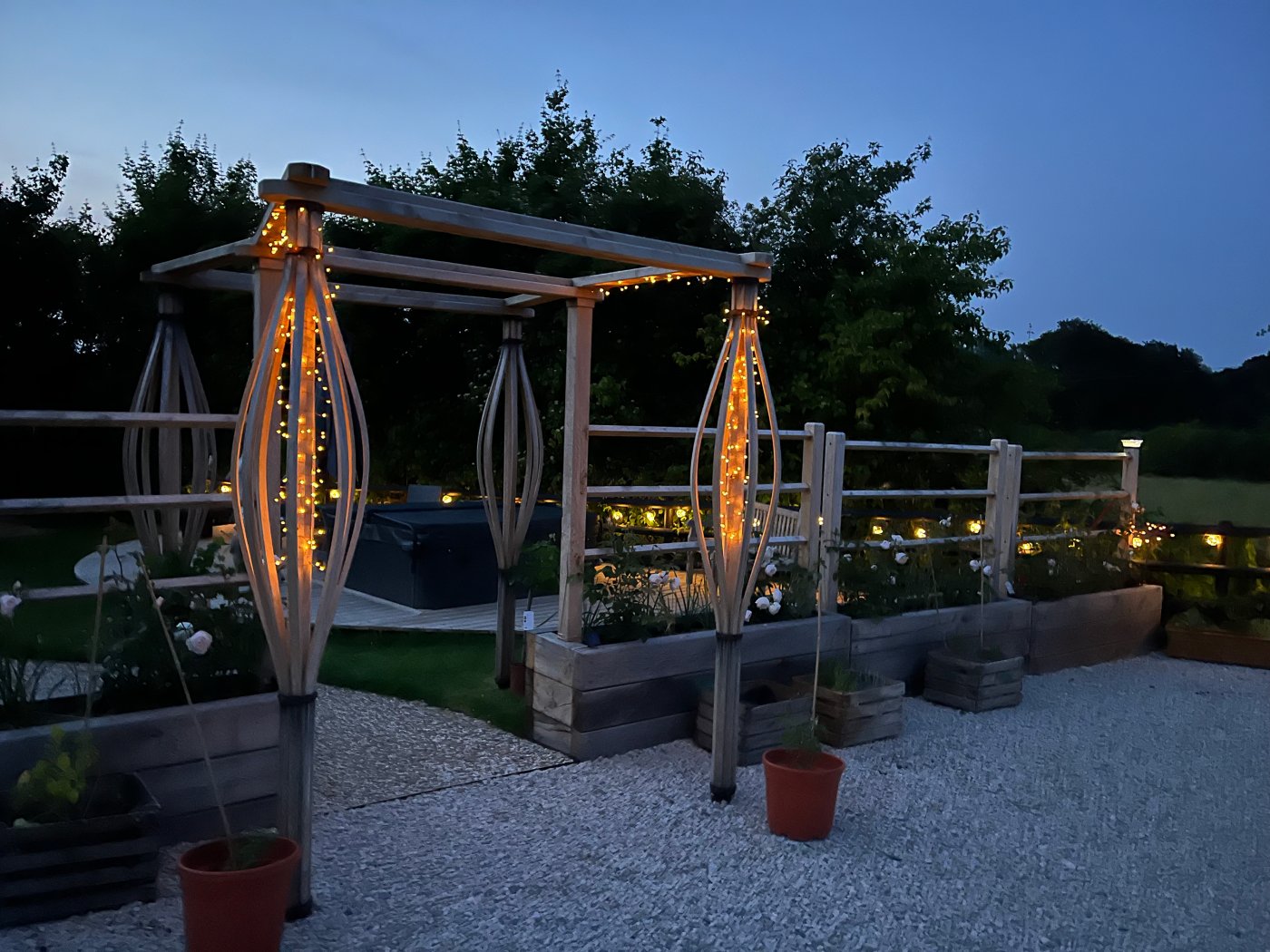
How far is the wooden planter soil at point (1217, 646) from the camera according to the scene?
715 cm

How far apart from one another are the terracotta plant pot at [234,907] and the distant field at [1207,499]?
27.8 ft

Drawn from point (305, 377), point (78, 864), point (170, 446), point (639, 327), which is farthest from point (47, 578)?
point (305, 377)

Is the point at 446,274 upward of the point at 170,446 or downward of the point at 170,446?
upward

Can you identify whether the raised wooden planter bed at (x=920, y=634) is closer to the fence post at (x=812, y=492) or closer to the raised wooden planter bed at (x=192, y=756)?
the fence post at (x=812, y=492)

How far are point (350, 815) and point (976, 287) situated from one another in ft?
27.2

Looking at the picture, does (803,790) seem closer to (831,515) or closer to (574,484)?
(574,484)

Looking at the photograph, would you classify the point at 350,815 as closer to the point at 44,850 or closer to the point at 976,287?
the point at 44,850

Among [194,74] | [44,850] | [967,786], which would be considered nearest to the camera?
[44,850]

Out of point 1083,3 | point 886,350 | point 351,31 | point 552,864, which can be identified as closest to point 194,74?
point 351,31

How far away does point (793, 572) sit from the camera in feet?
18.0

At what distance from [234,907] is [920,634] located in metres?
4.34

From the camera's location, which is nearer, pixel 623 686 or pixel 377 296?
pixel 623 686

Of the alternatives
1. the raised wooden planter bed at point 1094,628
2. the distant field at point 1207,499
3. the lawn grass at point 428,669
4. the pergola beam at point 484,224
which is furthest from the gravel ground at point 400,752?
the distant field at point 1207,499

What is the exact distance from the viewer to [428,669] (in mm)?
5996
